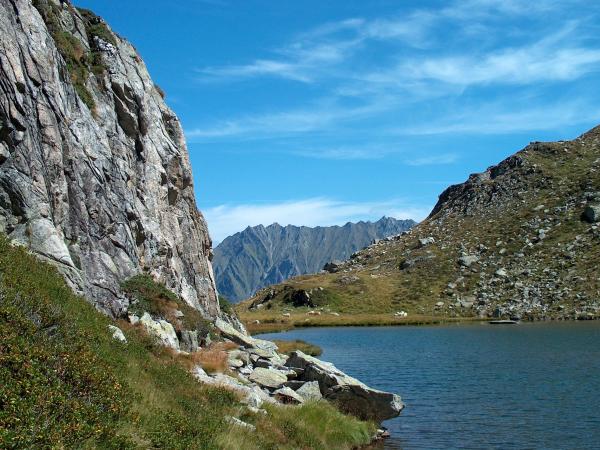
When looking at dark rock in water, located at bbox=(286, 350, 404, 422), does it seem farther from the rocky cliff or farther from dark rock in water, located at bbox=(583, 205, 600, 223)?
dark rock in water, located at bbox=(583, 205, 600, 223)

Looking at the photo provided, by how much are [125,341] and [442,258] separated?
14667 cm

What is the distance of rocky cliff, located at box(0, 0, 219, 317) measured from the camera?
24969 millimetres

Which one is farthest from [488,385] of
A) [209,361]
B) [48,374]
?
[48,374]

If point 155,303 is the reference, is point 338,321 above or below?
below

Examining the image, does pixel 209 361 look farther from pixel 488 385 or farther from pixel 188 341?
pixel 488 385

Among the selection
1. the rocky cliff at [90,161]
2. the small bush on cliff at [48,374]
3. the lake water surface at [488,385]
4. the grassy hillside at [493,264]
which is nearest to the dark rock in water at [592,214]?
the grassy hillside at [493,264]

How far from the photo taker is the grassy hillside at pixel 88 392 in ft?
32.2

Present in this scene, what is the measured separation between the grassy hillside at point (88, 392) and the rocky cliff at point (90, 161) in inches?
280

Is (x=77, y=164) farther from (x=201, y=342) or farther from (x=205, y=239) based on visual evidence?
(x=205, y=239)

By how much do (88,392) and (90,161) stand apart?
926 inches

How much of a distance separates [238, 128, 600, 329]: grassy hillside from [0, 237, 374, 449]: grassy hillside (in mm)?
101480

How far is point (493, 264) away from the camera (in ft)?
473

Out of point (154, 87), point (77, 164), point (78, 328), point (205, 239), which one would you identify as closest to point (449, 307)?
point (205, 239)

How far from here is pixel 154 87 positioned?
5491 cm
